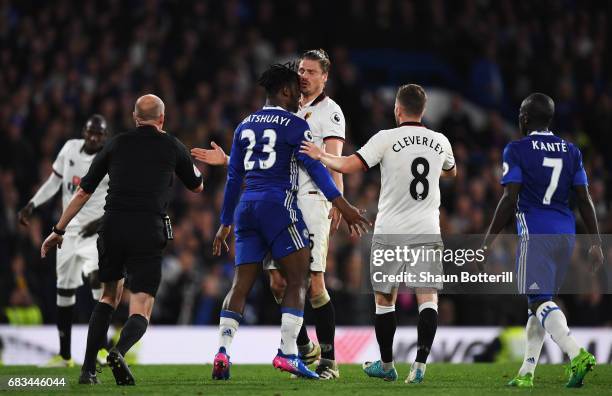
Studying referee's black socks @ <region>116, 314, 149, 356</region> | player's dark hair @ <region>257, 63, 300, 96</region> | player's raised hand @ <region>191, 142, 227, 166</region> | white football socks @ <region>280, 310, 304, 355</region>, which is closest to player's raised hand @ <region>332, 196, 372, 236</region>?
white football socks @ <region>280, 310, 304, 355</region>

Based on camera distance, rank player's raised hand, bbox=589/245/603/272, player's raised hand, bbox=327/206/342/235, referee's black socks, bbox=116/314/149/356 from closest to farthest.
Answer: referee's black socks, bbox=116/314/149/356 < player's raised hand, bbox=589/245/603/272 < player's raised hand, bbox=327/206/342/235

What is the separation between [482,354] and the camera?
47.9 feet

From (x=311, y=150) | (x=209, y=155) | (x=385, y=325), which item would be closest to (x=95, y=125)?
(x=209, y=155)

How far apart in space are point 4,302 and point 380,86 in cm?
1068

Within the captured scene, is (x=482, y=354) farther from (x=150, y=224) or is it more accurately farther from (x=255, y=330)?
(x=150, y=224)

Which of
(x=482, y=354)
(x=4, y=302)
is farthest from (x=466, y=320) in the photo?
(x=4, y=302)

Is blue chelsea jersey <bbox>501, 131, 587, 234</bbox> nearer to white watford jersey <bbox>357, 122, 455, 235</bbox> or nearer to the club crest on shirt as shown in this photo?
white watford jersey <bbox>357, 122, 455, 235</bbox>

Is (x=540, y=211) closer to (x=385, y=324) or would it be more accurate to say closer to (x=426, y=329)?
(x=426, y=329)

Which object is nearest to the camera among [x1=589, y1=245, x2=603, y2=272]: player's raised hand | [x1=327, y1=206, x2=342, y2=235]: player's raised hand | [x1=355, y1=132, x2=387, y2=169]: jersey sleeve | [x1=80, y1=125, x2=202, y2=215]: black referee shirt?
[x1=80, y1=125, x2=202, y2=215]: black referee shirt

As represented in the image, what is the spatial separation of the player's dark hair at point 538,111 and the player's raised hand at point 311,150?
179 cm

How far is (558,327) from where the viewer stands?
874 centimetres

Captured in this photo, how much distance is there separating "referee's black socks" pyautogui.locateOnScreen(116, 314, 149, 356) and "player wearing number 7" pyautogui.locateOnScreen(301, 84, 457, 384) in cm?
189

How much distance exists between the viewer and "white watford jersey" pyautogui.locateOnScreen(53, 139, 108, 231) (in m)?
12.1

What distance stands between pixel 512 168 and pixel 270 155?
78.1 inches
